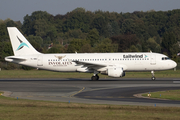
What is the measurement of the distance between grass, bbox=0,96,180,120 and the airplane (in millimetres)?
20933

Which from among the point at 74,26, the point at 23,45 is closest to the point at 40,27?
the point at 74,26

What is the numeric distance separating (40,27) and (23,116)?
174 m

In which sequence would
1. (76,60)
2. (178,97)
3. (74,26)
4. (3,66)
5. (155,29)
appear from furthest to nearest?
(74,26), (155,29), (3,66), (76,60), (178,97)

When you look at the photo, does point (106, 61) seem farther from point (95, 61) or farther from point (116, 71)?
point (116, 71)

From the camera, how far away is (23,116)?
15.6 m

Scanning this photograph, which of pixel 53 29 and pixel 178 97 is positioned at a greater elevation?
pixel 53 29

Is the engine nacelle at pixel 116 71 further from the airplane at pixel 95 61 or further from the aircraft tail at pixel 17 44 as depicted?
the aircraft tail at pixel 17 44

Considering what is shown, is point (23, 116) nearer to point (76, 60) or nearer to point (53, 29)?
point (76, 60)

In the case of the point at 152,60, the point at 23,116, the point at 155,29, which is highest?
the point at 155,29

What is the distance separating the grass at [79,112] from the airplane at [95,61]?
2093 cm

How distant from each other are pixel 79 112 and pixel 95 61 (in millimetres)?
24993

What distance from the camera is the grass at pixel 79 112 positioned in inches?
598

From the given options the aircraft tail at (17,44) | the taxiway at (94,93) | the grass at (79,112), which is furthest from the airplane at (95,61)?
the grass at (79,112)

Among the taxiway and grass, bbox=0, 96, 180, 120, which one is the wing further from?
grass, bbox=0, 96, 180, 120
